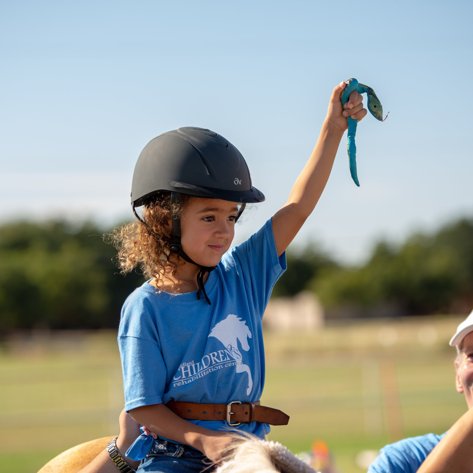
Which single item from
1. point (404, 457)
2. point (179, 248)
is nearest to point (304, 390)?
point (404, 457)

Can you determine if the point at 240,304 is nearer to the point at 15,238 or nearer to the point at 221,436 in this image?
the point at 221,436

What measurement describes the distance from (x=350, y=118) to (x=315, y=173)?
0.92 ft

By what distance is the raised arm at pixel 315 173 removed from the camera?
401cm

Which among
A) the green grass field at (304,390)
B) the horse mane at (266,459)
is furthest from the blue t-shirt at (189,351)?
the green grass field at (304,390)

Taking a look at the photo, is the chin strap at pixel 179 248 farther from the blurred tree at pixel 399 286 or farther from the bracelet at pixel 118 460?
the blurred tree at pixel 399 286

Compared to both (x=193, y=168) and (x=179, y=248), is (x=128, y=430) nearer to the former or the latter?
(x=179, y=248)

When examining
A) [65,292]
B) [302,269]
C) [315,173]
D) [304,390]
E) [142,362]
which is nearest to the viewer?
[142,362]

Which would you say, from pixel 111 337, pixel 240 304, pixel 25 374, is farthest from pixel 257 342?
pixel 111 337

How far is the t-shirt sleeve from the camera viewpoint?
3.50 meters

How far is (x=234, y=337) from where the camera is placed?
364 centimetres

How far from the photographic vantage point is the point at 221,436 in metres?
3.32

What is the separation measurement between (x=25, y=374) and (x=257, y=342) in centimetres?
4760

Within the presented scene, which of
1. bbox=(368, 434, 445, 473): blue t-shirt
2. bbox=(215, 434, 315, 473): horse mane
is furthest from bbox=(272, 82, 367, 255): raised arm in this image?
bbox=(215, 434, 315, 473): horse mane

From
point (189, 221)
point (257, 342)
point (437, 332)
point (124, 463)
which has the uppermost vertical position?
point (189, 221)
